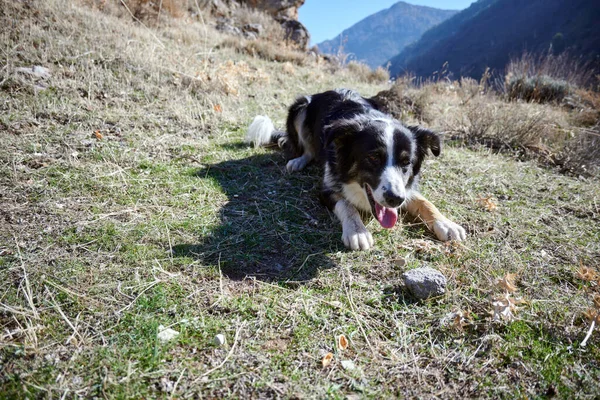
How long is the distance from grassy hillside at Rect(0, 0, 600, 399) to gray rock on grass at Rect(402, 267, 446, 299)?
2.3 inches

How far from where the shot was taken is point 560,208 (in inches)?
149

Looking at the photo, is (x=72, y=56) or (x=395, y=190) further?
(x=72, y=56)

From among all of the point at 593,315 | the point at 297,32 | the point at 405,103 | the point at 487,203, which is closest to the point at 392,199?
the point at 593,315

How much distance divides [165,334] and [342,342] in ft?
3.19

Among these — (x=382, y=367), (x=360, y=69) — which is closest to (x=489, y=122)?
(x=382, y=367)

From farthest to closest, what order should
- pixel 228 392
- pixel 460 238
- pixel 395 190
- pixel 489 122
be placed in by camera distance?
pixel 489 122
pixel 460 238
pixel 395 190
pixel 228 392

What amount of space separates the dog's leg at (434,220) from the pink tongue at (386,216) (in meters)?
0.41

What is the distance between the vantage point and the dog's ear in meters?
3.38

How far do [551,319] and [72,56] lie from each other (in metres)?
7.12

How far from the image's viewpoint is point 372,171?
3004 mm

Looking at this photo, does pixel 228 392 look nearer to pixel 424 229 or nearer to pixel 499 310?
pixel 499 310

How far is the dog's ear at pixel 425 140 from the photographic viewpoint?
11.1ft

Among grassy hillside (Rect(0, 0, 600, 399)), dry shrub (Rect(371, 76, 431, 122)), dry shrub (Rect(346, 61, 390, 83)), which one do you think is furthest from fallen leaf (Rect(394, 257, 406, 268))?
dry shrub (Rect(346, 61, 390, 83))

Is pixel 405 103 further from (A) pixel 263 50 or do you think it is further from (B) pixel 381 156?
(A) pixel 263 50
